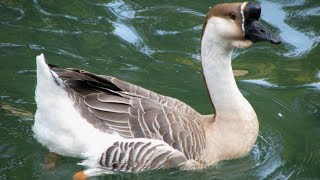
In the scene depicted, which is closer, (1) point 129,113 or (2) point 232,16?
(2) point 232,16

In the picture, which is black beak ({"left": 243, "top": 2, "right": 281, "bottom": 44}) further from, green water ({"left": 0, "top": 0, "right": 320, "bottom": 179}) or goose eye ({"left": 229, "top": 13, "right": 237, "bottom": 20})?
green water ({"left": 0, "top": 0, "right": 320, "bottom": 179})

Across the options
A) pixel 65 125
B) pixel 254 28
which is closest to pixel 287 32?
pixel 254 28

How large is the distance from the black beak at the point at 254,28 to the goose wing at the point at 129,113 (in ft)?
3.13

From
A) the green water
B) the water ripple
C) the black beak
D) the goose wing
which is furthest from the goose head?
the water ripple

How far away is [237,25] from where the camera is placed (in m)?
5.29

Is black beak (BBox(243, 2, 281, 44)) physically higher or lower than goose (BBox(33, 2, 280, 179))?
higher

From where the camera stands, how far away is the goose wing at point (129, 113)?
5371 millimetres

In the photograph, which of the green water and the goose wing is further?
the green water

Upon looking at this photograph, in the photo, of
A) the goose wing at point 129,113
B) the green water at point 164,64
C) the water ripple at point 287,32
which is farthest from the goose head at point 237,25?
the water ripple at point 287,32

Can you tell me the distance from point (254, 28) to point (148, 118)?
119cm

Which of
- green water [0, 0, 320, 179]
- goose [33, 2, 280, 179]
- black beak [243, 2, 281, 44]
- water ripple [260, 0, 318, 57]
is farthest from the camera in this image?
water ripple [260, 0, 318, 57]

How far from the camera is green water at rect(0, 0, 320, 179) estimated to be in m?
5.80

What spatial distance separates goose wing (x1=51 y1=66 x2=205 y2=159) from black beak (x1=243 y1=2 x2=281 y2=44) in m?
0.95

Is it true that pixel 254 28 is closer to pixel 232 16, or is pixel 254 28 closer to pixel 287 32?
pixel 232 16
